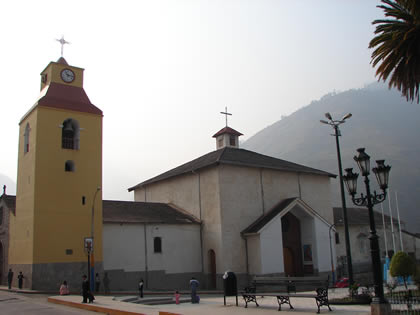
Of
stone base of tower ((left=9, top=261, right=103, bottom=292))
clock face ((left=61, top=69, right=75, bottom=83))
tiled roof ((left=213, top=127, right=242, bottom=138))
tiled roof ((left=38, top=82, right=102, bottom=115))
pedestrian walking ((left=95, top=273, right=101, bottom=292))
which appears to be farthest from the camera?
tiled roof ((left=213, top=127, right=242, bottom=138))

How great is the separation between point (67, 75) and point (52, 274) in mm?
13964

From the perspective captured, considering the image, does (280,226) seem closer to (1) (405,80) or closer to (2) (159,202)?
(2) (159,202)

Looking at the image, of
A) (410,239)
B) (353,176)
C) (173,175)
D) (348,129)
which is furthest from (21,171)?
(348,129)

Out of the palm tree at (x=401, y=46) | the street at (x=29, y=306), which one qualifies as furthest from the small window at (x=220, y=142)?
the palm tree at (x=401, y=46)

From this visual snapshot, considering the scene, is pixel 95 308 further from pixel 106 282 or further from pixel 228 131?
pixel 228 131

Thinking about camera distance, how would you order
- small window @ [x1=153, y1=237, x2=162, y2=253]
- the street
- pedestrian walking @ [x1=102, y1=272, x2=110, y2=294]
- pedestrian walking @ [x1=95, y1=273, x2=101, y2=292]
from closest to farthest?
the street
pedestrian walking @ [x1=95, y1=273, x2=101, y2=292]
pedestrian walking @ [x1=102, y1=272, x2=110, y2=294]
small window @ [x1=153, y1=237, x2=162, y2=253]

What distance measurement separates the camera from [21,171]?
3059cm

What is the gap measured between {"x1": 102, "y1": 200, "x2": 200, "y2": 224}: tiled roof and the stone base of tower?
363 centimetres

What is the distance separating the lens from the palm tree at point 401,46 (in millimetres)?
13688

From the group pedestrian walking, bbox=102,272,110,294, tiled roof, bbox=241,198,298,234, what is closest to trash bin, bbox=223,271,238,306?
pedestrian walking, bbox=102,272,110,294

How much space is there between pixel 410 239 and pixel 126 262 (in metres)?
36.5

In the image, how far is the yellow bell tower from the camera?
2719cm

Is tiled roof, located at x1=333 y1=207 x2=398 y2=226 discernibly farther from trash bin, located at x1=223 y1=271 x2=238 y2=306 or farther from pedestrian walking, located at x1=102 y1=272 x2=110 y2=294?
trash bin, located at x1=223 y1=271 x2=238 y2=306

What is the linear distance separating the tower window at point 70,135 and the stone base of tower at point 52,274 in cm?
807
